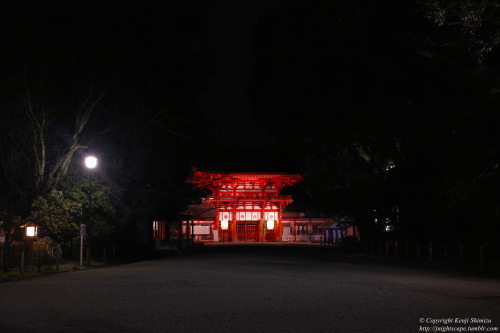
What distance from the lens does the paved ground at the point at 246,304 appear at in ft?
26.7

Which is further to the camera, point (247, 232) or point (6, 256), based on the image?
point (247, 232)

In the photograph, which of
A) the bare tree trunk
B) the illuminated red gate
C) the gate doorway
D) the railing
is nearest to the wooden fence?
the bare tree trunk

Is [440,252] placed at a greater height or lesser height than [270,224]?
lesser

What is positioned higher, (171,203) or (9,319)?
(171,203)

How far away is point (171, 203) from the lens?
3656cm

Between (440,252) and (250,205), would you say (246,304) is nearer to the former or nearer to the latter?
(440,252)

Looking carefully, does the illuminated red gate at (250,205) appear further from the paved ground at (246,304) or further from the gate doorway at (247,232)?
the paved ground at (246,304)

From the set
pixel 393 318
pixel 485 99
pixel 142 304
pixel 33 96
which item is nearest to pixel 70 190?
pixel 33 96

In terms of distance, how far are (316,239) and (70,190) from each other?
41.4 m

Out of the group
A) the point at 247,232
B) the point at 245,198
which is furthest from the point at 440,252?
the point at 247,232

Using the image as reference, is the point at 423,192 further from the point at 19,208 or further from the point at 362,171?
the point at 19,208

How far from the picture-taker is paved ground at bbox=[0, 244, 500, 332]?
814cm

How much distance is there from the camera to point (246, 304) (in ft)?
34.1

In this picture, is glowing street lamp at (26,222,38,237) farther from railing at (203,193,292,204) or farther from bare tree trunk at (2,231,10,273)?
railing at (203,193,292,204)
